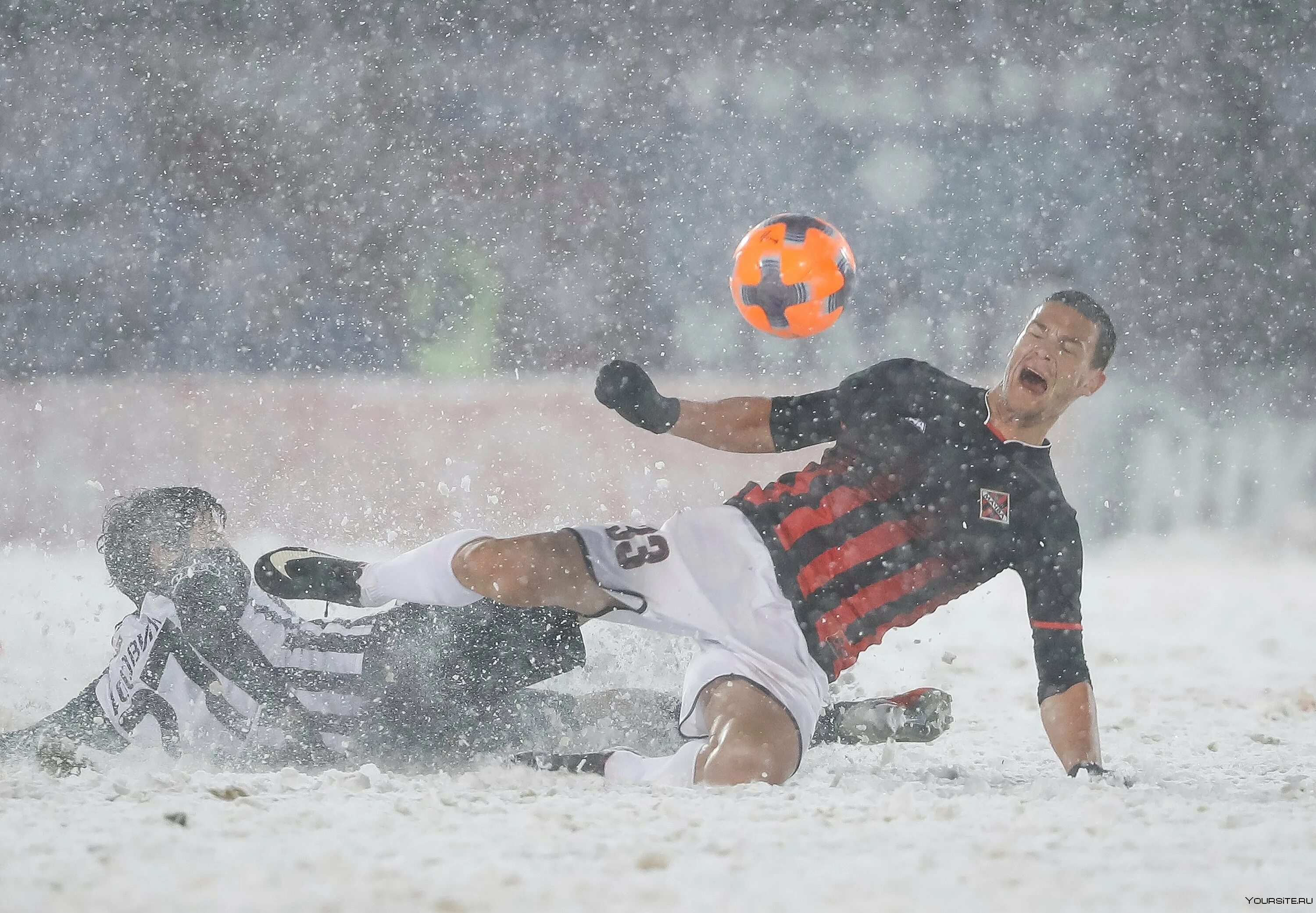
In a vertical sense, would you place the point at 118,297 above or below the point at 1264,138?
below

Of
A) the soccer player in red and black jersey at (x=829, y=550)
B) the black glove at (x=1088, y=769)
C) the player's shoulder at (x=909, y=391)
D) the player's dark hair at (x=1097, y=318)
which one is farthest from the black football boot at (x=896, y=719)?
the player's dark hair at (x=1097, y=318)

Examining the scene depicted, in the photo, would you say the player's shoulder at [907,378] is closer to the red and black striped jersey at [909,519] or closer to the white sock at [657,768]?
the red and black striped jersey at [909,519]

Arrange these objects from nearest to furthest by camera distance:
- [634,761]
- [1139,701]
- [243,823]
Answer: [243,823]
[634,761]
[1139,701]

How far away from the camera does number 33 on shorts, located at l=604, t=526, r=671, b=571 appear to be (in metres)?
2.47

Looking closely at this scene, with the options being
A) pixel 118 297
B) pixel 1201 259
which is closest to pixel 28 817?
pixel 118 297

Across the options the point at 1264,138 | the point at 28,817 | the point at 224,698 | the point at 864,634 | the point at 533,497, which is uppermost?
the point at 1264,138

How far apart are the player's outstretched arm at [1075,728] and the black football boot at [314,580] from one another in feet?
4.93

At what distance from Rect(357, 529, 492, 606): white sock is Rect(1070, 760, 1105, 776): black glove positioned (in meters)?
1.27

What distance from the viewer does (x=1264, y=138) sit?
739 centimetres

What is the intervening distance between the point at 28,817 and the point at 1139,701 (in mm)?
3476

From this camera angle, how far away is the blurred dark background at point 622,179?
7.16 metres

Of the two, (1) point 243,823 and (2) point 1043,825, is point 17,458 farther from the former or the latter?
(2) point 1043,825

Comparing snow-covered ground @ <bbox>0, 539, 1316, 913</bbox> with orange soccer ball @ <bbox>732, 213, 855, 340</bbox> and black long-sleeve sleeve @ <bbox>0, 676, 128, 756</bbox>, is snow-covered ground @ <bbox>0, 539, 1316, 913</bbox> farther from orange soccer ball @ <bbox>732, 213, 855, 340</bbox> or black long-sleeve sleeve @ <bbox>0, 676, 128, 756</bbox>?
orange soccer ball @ <bbox>732, 213, 855, 340</bbox>

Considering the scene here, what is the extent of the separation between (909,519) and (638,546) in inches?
23.5
